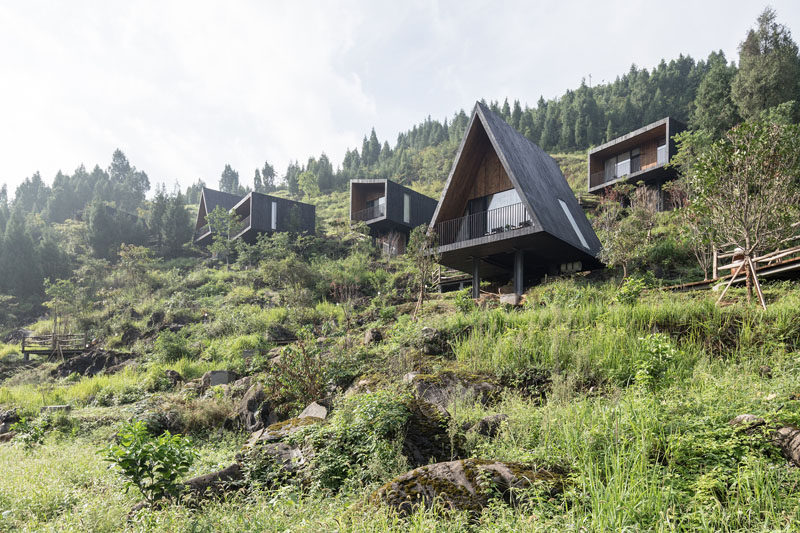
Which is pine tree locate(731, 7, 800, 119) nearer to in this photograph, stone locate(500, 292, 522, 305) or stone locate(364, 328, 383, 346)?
stone locate(500, 292, 522, 305)

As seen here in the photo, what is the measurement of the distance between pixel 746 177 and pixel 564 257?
883cm

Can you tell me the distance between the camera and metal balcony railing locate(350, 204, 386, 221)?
3247 cm

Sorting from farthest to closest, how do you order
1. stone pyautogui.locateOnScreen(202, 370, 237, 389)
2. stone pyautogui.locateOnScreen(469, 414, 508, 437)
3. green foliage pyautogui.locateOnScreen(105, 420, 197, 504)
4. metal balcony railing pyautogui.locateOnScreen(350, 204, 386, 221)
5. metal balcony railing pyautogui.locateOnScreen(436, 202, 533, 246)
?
A: metal balcony railing pyautogui.locateOnScreen(350, 204, 386, 221)
metal balcony railing pyautogui.locateOnScreen(436, 202, 533, 246)
stone pyautogui.locateOnScreen(202, 370, 237, 389)
stone pyautogui.locateOnScreen(469, 414, 508, 437)
green foliage pyautogui.locateOnScreen(105, 420, 197, 504)

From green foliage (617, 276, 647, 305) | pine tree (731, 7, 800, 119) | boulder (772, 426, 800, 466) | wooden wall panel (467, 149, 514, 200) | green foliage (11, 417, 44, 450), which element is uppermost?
pine tree (731, 7, 800, 119)

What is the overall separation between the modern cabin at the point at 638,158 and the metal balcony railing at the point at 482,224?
550 inches

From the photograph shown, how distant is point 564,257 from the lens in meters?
17.5

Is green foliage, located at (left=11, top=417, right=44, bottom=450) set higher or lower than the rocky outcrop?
higher

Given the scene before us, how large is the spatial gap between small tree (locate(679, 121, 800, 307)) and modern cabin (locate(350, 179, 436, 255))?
22.1 metres

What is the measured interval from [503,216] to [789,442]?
43.4ft

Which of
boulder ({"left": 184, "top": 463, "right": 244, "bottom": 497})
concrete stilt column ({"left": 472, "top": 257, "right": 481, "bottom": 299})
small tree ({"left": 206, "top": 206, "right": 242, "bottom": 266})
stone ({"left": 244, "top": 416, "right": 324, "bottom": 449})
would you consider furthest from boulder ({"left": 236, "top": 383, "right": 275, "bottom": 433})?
small tree ({"left": 206, "top": 206, "right": 242, "bottom": 266})

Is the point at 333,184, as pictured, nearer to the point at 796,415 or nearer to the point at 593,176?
the point at 593,176

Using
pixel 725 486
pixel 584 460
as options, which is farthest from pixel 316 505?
pixel 725 486

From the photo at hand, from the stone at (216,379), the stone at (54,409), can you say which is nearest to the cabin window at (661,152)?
the stone at (216,379)

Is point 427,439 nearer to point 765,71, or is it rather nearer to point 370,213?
point 370,213
